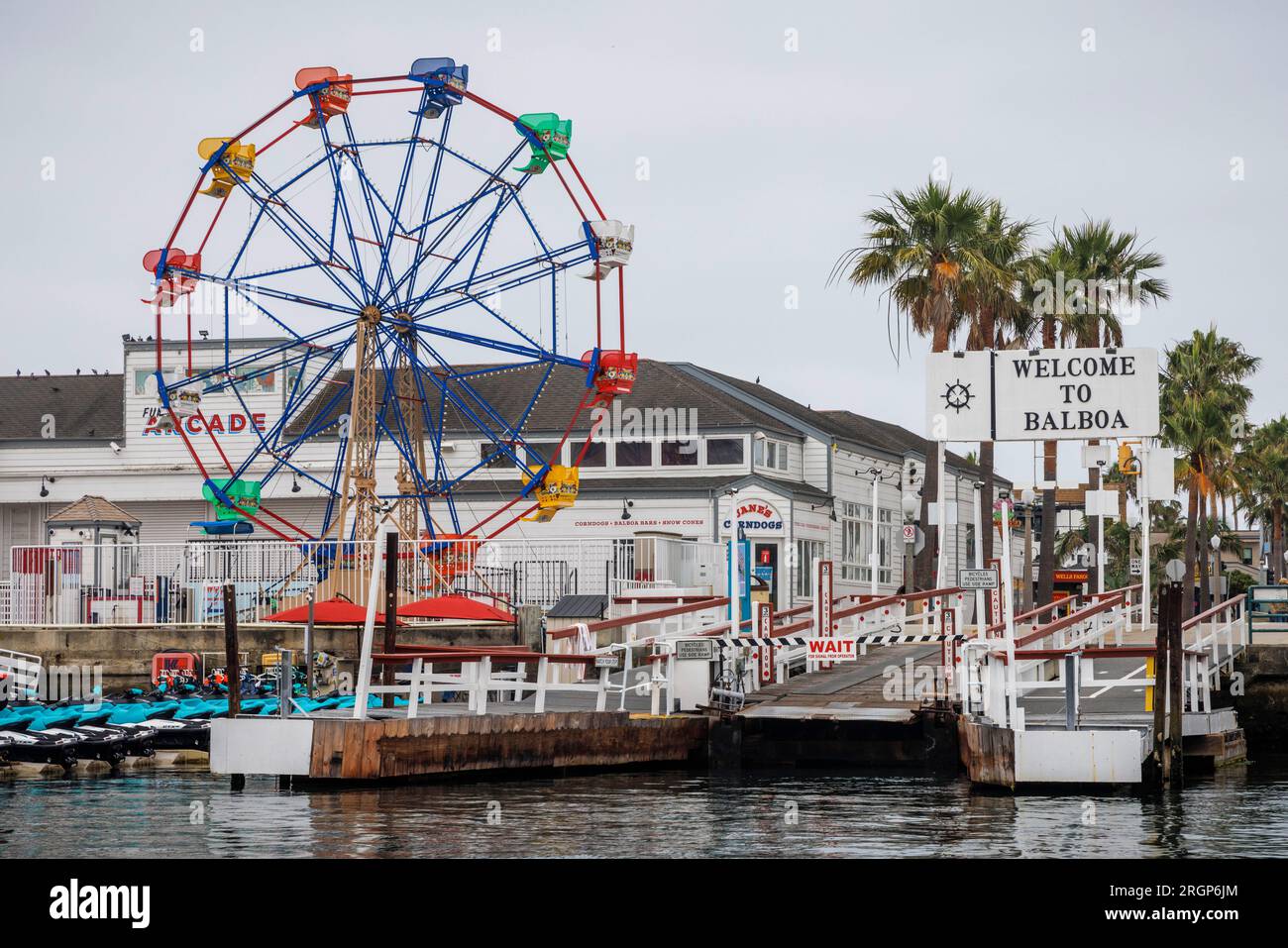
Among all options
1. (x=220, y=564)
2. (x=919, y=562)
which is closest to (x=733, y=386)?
(x=919, y=562)

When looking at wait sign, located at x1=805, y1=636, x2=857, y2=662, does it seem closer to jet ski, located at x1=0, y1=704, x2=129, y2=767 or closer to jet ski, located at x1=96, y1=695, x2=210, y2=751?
jet ski, located at x1=96, y1=695, x2=210, y2=751

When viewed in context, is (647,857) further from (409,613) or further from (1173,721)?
(409,613)

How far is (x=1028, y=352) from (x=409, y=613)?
1113 centimetres

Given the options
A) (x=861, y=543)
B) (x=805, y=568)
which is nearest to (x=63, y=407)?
(x=805, y=568)

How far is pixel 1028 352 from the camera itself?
24203 mm

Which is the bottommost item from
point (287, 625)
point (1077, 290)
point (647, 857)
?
point (647, 857)

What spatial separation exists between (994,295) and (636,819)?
85.3 ft

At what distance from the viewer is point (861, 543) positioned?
55812 millimetres

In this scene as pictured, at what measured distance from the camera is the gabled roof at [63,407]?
180 feet

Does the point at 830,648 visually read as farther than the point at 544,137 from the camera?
No

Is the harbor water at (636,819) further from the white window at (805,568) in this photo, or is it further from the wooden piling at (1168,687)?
the white window at (805,568)

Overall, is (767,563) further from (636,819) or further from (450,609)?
(636,819)

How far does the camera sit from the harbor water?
16.1 meters

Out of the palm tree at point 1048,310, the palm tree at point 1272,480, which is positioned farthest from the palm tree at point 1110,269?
the palm tree at point 1272,480
